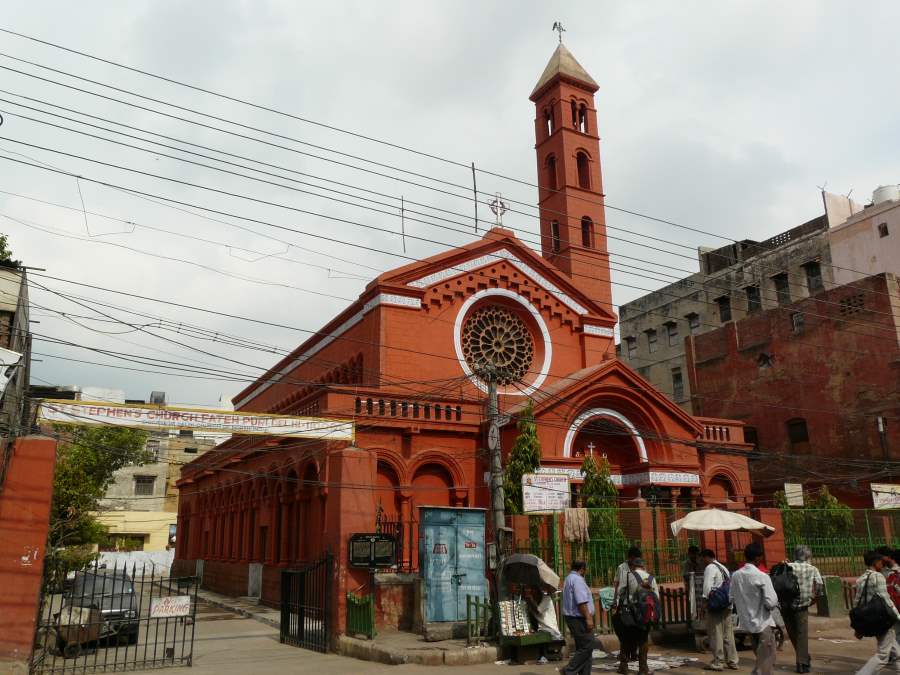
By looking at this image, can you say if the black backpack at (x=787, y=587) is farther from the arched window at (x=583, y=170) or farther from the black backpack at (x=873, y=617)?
the arched window at (x=583, y=170)

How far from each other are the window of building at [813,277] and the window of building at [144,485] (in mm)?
41602

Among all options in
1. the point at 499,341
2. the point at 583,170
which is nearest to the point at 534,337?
the point at 499,341

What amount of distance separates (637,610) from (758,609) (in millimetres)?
1553

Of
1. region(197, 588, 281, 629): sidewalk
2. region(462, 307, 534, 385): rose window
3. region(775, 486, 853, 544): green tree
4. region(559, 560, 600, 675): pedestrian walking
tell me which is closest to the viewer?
region(559, 560, 600, 675): pedestrian walking

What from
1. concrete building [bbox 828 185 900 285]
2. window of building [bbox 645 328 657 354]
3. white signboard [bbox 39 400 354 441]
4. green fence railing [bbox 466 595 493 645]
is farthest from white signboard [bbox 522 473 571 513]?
window of building [bbox 645 328 657 354]

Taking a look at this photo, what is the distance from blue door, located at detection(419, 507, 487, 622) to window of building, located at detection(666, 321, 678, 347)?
3173 centimetres

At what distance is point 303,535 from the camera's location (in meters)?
21.7

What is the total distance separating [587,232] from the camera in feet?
102

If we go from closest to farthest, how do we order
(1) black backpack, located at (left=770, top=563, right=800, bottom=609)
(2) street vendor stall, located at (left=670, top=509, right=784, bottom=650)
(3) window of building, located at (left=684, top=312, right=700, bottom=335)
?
(1) black backpack, located at (left=770, top=563, right=800, bottom=609), (2) street vendor stall, located at (left=670, top=509, right=784, bottom=650), (3) window of building, located at (left=684, top=312, right=700, bottom=335)

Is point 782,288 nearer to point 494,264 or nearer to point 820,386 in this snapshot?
point 820,386

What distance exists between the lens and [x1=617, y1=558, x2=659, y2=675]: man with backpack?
1003cm

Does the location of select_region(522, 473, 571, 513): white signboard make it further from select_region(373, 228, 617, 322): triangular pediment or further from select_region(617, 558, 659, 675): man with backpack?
select_region(373, 228, 617, 322): triangular pediment

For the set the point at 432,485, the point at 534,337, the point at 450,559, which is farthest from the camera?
the point at 534,337

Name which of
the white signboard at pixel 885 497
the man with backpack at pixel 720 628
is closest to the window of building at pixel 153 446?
the white signboard at pixel 885 497
